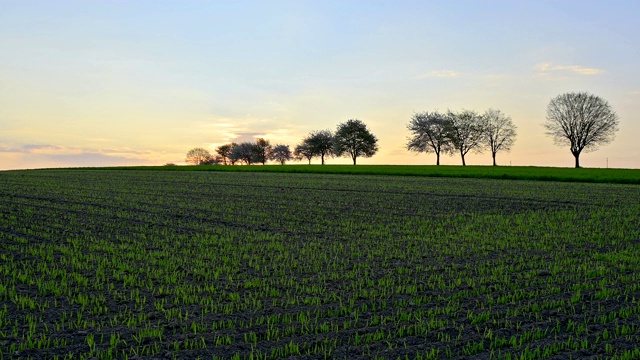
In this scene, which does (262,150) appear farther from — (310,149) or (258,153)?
(310,149)

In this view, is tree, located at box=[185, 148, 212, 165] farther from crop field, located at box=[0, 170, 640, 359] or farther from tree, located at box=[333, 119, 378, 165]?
crop field, located at box=[0, 170, 640, 359]

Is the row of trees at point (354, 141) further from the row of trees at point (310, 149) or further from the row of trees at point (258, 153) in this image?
the row of trees at point (258, 153)

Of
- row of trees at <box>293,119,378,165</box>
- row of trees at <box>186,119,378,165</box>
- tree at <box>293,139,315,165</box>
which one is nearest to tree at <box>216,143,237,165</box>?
row of trees at <box>186,119,378,165</box>

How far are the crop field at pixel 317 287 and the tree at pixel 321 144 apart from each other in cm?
10403

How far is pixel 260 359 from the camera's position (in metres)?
5.94

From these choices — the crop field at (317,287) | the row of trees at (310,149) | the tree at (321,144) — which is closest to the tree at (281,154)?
the row of trees at (310,149)

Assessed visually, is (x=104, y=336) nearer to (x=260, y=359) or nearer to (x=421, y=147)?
(x=260, y=359)

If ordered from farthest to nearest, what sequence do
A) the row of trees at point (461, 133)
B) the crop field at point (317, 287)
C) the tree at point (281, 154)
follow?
the tree at point (281, 154), the row of trees at point (461, 133), the crop field at point (317, 287)

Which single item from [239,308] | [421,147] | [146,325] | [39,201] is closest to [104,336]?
[146,325]

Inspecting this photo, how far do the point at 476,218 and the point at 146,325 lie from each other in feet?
48.1

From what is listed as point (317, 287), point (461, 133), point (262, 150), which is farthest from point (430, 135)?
point (317, 287)

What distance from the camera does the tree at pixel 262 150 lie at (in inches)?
5842

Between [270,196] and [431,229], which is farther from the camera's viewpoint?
[270,196]

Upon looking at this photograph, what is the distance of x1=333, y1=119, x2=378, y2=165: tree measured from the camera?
365 feet
